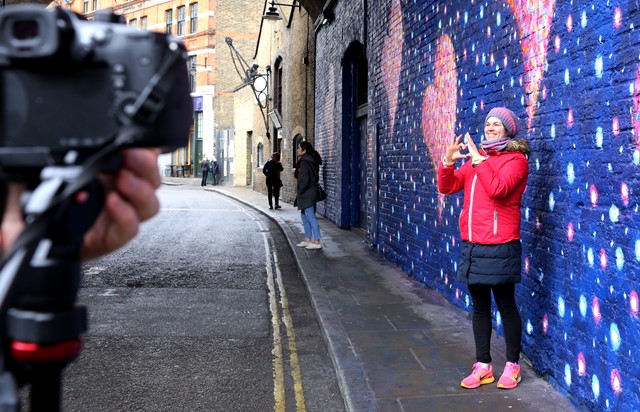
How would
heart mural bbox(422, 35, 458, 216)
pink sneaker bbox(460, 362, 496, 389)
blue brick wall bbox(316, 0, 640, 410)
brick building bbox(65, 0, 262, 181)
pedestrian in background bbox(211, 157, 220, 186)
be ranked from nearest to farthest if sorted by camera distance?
blue brick wall bbox(316, 0, 640, 410) → pink sneaker bbox(460, 362, 496, 389) → heart mural bbox(422, 35, 458, 216) → pedestrian in background bbox(211, 157, 220, 186) → brick building bbox(65, 0, 262, 181)

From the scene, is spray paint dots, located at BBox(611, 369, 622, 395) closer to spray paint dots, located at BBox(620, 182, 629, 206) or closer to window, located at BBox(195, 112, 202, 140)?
spray paint dots, located at BBox(620, 182, 629, 206)

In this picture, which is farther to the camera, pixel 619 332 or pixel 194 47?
pixel 194 47

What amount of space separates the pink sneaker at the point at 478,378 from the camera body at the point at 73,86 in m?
3.27

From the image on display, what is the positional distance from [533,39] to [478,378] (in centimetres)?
233

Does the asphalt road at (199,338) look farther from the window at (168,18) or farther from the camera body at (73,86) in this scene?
the window at (168,18)

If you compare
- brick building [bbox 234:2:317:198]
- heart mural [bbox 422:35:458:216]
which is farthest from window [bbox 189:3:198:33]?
heart mural [bbox 422:35:458:216]

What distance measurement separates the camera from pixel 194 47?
131ft

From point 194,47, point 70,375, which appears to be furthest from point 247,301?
point 194,47

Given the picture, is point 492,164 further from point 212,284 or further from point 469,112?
point 212,284

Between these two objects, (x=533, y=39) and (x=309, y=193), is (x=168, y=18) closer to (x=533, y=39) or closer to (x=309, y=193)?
(x=309, y=193)

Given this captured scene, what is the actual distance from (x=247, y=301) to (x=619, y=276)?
443 centimetres

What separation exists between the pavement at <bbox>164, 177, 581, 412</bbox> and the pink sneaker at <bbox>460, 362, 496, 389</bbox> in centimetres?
4

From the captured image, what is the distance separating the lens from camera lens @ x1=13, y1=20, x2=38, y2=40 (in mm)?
1219

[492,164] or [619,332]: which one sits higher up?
[492,164]
